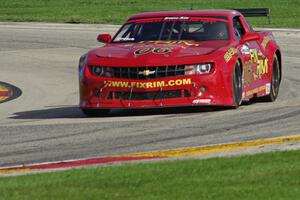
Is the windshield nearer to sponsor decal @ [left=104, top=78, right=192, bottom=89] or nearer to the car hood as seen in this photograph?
the car hood

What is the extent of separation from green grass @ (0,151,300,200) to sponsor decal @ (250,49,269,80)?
5869 millimetres

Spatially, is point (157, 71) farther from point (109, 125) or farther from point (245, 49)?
point (245, 49)

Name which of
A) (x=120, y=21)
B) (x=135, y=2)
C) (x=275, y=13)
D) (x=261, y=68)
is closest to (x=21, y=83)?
(x=261, y=68)

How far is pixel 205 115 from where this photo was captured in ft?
43.7

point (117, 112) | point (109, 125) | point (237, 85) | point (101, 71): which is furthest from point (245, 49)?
point (109, 125)

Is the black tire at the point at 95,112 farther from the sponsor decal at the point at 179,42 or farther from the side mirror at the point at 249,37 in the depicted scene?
the side mirror at the point at 249,37

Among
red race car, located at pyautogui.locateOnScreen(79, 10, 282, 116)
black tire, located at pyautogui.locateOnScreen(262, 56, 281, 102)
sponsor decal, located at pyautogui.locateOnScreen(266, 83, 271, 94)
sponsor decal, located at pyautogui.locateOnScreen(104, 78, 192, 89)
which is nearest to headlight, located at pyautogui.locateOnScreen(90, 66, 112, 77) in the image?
red race car, located at pyautogui.locateOnScreen(79, 10, 282, 116)

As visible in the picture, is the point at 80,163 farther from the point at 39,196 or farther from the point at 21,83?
the point at 21,83

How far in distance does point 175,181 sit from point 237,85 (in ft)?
20.1

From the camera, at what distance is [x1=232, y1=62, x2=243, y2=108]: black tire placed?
13.8 meters

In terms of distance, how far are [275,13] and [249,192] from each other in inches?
1306

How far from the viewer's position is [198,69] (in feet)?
44.2

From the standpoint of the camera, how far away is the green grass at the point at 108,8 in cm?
3847

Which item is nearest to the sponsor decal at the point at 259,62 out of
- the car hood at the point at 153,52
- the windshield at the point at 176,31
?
the windshield at the point at 176,31
